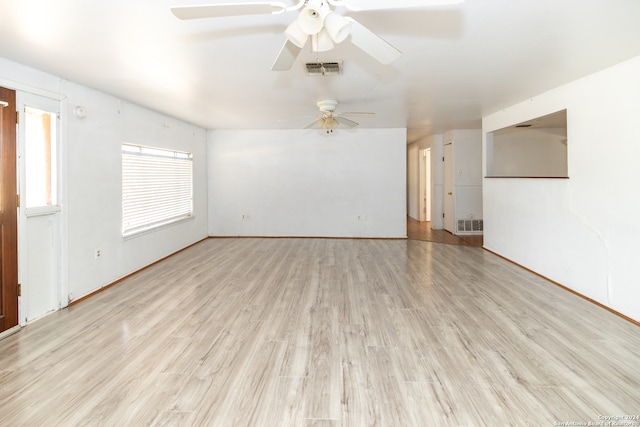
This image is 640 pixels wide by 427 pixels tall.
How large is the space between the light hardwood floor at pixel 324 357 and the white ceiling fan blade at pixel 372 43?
1.98 metres

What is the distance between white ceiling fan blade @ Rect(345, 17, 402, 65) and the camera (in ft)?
5.54

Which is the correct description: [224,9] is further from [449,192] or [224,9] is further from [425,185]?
[425,185]

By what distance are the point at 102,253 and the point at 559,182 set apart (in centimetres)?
553

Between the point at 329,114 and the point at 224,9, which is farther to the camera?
the point at 329,114

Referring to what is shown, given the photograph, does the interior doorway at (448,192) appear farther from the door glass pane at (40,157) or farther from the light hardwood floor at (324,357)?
the door glass pane at (40,157)

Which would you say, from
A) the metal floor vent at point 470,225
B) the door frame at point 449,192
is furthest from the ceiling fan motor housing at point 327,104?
the metal floor vent at point 470,225

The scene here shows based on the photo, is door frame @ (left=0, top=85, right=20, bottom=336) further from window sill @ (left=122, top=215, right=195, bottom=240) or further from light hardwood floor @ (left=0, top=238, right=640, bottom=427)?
window sill @ (left=122, top=215, right=195, bottom=240)

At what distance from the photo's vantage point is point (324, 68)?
304cm

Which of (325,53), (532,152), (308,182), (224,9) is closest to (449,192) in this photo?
(532,152)

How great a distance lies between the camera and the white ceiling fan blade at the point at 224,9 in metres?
1.49

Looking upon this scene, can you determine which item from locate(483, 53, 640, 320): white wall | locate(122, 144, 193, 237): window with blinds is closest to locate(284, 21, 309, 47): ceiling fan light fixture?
locate(483, 53, 640, 320): white wall

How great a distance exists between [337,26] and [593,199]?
11.1 ft

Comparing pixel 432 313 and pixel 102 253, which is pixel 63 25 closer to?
pixel 102 253

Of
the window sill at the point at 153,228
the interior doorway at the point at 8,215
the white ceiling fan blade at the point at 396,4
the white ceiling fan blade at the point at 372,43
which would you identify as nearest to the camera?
the white ceiling fan blade at the point at 396,4
